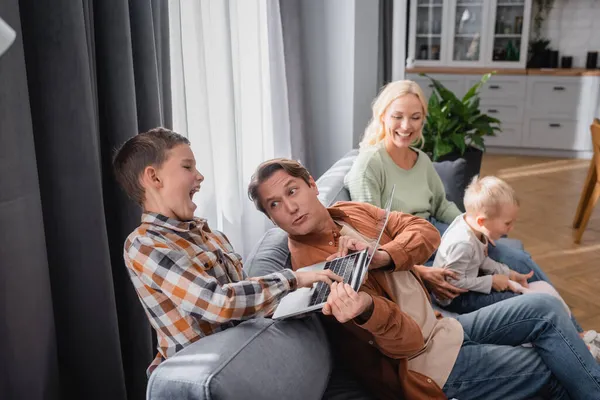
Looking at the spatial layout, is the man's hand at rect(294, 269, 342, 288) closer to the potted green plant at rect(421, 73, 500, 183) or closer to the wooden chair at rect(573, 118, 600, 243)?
the potted green plant at rect(421, 73, 500, 183)

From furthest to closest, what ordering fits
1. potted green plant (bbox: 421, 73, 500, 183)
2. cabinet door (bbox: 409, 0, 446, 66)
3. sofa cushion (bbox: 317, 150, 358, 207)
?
cabinet door (bbox: 409, 0, 446, 66) < potted green plant (bbox: 421, 73, 500, 183) < sofa cushion (bbox: 317, 150, 358, 207)

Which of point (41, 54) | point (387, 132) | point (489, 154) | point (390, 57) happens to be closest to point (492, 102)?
point (489, 154)

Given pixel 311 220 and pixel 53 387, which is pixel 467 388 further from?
pixel 53 387

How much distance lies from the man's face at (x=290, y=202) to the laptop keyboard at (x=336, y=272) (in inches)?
6.4

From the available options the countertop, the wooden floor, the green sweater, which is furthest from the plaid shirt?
the countertop

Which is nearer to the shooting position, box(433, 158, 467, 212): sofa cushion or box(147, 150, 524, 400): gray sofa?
box(147, 150, 524, 400): gray sofa

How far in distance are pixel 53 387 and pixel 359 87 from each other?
2.53 metres

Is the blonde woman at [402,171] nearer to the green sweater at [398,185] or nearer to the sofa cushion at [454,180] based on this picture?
the green sweater at [398,185]

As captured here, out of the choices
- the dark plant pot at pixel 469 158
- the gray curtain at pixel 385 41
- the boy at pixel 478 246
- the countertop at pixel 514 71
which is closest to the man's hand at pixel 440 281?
the boy at pixel 478 246

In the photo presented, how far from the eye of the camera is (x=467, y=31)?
5.93 meters

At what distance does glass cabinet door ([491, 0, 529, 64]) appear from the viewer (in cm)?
574

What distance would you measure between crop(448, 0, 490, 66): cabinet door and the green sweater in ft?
12.7

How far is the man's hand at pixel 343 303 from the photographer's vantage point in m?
1.09

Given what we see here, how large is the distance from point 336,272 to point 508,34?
212 inches
